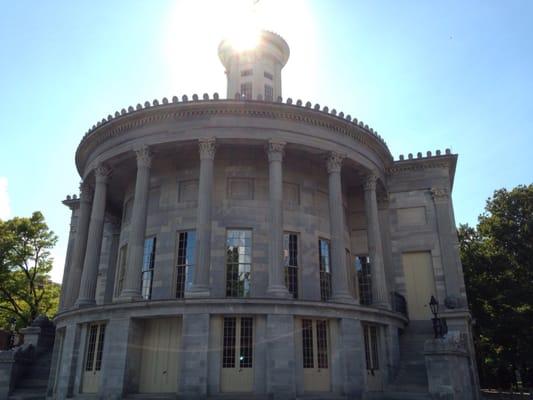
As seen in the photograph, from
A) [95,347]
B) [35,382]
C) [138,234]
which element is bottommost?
[35,382]

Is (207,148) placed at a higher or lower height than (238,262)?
higher

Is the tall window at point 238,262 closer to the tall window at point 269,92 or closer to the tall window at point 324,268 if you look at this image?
the tall window at point 324,268

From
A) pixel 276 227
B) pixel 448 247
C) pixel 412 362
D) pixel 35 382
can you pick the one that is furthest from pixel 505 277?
pixel 35 382

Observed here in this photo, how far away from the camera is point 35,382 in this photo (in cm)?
2673

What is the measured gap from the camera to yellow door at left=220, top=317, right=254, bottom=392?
2027 centimetres

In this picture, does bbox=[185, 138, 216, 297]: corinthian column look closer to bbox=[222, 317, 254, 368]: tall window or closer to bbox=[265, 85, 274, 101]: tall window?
bbox=[222, 317, 254, 368]: tall window

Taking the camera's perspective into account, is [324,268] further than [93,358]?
Yes

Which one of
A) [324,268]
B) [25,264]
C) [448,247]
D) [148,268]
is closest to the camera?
[148,268]

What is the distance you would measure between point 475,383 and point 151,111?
2327 cm

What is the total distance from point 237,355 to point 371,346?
7423 mm

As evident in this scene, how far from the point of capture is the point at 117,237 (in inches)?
1298

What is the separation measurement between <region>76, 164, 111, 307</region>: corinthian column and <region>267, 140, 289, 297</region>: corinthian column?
9.61m

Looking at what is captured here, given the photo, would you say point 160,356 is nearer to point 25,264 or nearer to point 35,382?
point 35,382

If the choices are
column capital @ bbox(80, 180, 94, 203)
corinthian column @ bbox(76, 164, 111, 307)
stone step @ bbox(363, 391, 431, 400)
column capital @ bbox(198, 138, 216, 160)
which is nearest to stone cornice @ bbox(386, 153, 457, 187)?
column capital @ bbox(198, 138, 216, 160)
